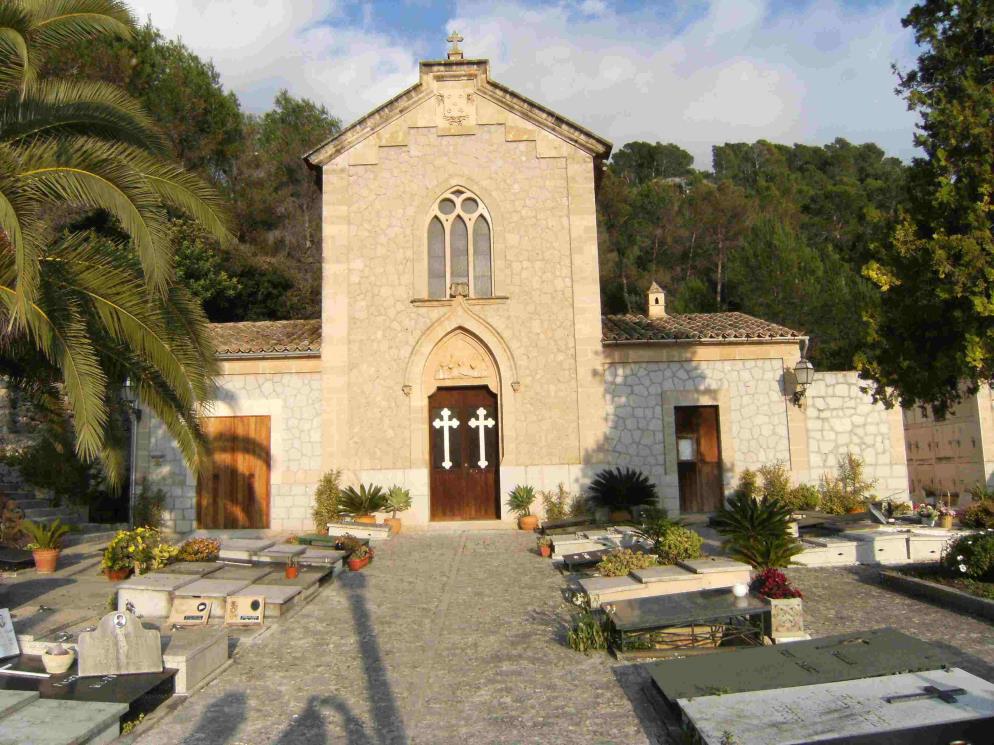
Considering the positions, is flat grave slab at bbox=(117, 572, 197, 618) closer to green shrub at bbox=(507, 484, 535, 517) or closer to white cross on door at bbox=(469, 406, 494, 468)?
green shrub at bbox=(507, 484, 535, 517)

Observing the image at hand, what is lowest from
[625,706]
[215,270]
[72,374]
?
[625,706]

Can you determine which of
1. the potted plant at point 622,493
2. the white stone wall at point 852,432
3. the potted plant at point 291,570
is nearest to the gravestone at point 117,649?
the potted plant at point 291,570

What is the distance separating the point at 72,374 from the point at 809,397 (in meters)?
13.3


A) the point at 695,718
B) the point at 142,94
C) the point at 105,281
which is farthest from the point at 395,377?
the point at 142,94

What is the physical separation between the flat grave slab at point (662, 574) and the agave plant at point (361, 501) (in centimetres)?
720

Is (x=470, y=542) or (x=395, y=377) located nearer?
(x=470, y=542)

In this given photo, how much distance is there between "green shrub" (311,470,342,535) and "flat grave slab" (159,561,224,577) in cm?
454

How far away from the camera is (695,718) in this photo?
497 cm

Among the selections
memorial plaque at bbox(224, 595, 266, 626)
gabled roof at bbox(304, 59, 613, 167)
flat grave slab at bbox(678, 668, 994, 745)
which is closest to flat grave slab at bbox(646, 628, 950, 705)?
flat grave slab at bbox(678, 668, 994, 745)

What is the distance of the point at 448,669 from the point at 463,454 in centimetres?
929

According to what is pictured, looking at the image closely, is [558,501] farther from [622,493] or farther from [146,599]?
[146,599]

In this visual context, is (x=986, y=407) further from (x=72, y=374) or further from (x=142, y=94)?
(x=142, y=94)

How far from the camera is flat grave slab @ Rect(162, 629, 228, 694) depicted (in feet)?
21.3

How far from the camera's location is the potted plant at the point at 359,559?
462 inches
